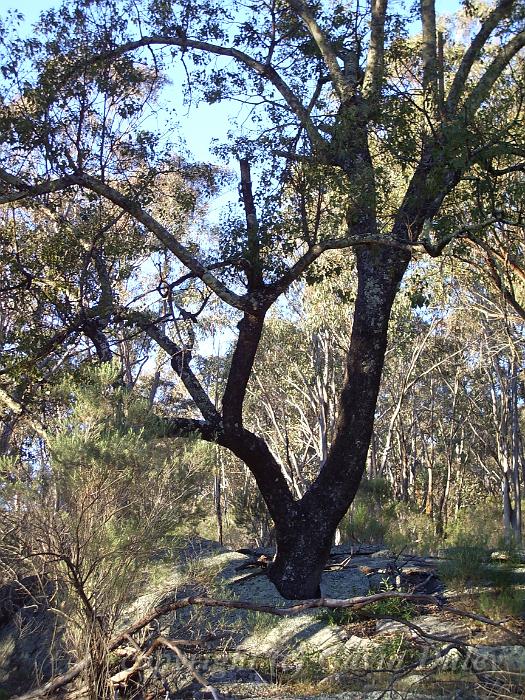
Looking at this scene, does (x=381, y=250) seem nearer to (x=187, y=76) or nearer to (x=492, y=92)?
(x=492, y=92)

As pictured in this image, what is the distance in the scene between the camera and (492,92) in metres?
11.0

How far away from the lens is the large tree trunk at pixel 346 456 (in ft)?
33.1

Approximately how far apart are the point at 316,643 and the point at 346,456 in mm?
2230

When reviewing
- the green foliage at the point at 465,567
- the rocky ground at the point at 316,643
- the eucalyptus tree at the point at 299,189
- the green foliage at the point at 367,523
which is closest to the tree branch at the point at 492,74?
the eucalyptus tree at the point at 299,189

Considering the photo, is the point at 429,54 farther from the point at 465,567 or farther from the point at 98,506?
the point at 98,506

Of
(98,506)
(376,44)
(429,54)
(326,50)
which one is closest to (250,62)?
(326,50)

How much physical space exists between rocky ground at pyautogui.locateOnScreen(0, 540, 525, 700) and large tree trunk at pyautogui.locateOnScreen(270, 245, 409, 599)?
0.45 m

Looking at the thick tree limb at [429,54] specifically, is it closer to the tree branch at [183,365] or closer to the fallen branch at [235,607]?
the tree branch at [183,365]

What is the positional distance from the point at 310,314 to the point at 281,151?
12.1 meters

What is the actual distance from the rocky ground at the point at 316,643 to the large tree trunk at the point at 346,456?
45cm

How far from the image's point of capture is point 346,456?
10.2 meters

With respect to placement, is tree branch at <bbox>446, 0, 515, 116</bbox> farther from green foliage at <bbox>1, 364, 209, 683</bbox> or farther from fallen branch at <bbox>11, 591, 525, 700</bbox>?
fallen branch at <bbox>11, 591, 525, 700</bbox>

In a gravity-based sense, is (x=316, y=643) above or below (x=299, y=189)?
below

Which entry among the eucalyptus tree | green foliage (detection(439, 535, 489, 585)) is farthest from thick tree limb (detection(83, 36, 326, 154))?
green foliage (detection(439, 535, 489, 585))
